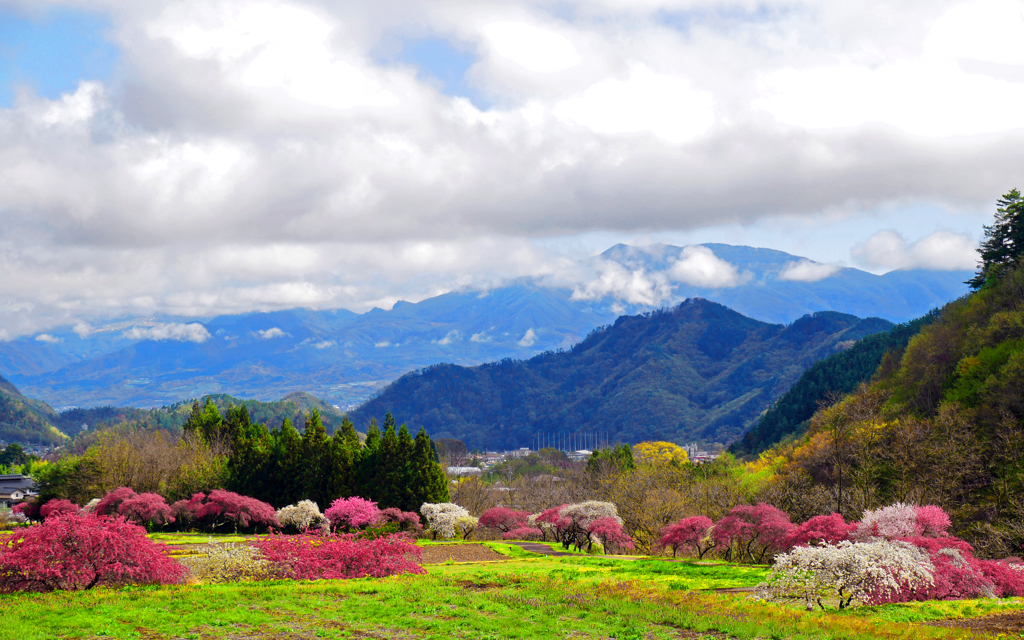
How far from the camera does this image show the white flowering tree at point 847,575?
2134cm

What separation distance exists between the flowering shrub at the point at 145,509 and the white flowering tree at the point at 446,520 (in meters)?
19.2

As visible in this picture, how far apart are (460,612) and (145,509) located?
129 feet

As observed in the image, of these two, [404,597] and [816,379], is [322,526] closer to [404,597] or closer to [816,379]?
[404,597]

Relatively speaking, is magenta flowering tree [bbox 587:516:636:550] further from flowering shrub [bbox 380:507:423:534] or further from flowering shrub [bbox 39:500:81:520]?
flowering shrub [bbox 39:500:81:520]

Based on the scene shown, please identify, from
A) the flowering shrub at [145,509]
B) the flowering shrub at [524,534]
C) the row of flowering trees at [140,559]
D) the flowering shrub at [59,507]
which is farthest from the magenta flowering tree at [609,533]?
the flowering shrub at [59,507]

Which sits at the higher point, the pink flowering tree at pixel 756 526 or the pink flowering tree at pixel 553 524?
the pink flowering tree at pixel 756 526

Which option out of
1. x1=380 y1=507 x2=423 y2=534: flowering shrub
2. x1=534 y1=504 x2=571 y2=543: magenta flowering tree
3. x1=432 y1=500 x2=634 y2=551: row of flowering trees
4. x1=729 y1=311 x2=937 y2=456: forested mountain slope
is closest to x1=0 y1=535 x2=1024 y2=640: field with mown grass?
x1=432 y1=500 x2=634 y2=551: row of flowering trees

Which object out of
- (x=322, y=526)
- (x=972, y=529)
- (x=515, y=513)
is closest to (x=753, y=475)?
(x=515, y=513)

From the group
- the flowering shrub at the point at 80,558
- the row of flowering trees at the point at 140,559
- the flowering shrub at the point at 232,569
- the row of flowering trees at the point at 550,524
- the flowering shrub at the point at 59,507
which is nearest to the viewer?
the flowering shrub at the point at 80,558

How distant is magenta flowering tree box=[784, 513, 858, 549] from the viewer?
3011 cm

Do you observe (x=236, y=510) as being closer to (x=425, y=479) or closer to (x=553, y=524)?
(x=425, y=479)

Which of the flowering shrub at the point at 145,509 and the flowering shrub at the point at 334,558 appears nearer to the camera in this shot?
the flowering shrub at the point at 334,558

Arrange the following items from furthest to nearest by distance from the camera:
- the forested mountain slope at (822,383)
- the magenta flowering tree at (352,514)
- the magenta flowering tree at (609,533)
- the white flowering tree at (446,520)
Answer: the forested mountain slope at (822,383), the white flowering tree at (446,520), the magenta flowering tree at (352,514), the magenta flowering tree at (609,533)

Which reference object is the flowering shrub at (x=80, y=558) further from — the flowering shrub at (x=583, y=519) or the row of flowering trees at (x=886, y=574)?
the flowering shrub at (x=583, y=519)
